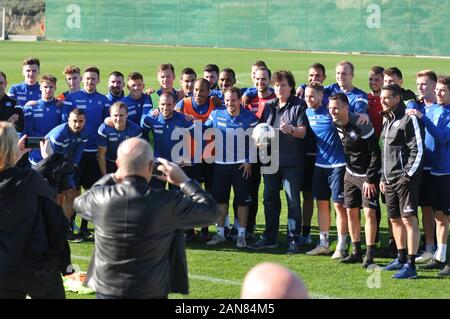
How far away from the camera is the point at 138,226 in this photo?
496 centimetres

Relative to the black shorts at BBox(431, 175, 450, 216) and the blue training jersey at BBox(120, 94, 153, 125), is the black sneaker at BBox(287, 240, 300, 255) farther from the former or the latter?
the blue training jersey at BBox(120, 94, 153, 125)

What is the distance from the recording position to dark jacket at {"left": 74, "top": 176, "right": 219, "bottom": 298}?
4.97 m

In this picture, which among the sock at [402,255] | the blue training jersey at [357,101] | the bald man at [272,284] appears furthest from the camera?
the blue training jersey at [357,101]

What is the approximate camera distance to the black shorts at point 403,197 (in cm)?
877

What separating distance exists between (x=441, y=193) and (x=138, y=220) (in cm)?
505

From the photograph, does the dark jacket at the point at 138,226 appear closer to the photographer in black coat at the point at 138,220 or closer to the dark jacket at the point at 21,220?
the photographer in black coat at the point at 138,220

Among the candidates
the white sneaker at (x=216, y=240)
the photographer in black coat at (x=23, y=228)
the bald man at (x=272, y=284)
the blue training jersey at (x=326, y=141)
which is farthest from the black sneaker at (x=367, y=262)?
the bald man at (x=272, y=284)

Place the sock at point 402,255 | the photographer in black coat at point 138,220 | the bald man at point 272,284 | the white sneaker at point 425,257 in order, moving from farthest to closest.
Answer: the white sneaker at point 425,257
the sock at point 402,255
the photographer in black coat at point 138,220
the bald man at point 272,284

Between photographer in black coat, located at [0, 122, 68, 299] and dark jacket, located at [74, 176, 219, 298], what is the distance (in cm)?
64

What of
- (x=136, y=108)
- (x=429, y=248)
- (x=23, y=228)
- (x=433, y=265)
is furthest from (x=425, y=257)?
(x=23, y=228)

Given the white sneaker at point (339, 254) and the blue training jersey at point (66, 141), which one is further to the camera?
the blue training jersey at point (66, 141)

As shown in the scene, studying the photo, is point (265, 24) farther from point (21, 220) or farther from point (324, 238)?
point (21, 220)

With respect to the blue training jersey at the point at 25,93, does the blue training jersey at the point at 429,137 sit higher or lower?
lower

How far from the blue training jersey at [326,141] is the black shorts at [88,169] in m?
2.72
